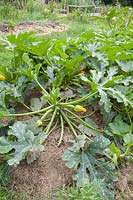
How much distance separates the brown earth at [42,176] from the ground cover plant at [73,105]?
0.28 ft

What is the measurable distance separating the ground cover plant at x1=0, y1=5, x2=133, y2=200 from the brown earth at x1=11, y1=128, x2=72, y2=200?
0.09m

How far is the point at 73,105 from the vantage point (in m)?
2.71

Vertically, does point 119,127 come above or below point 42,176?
above

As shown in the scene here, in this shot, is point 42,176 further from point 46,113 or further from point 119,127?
point 119,127

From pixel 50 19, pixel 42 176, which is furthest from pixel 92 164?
pixel 50 19

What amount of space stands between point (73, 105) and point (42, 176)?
1.94ft

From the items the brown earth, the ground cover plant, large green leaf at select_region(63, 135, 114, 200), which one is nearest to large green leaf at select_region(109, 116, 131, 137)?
the ground cover plant

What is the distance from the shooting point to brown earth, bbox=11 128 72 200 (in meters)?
2.36

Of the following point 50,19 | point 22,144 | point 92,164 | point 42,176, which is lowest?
point 50,19

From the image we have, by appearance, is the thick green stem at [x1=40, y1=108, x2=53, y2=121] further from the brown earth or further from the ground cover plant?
the brown earth

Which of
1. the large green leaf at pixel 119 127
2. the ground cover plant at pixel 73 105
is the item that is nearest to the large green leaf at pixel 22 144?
the ground cover plant at pixel 73 105

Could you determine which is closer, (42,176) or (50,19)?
(42,176)

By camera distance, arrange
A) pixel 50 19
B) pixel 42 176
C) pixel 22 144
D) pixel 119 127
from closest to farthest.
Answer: pixel 22 144 → pixel 42 176 → pixel 119 127 → pixel 50 19

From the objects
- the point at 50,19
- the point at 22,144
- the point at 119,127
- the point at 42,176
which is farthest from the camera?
the point at 50,19
